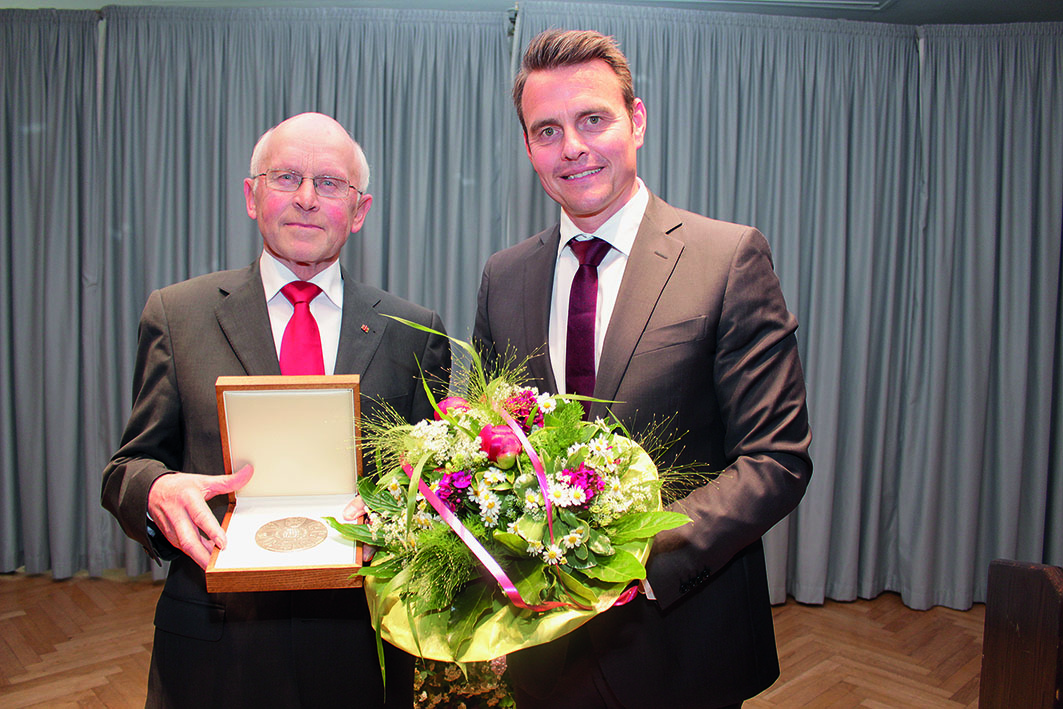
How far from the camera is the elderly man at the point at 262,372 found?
5.50 ft

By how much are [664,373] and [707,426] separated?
19 cm

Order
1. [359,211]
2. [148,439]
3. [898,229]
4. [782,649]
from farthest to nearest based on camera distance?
[898,229] → [782,649] → [359,211] → [148,439]

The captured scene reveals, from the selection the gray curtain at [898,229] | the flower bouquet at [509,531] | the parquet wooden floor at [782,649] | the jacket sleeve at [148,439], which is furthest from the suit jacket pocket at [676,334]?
the gray curtain at [898,229]

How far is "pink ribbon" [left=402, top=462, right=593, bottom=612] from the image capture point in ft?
3.66

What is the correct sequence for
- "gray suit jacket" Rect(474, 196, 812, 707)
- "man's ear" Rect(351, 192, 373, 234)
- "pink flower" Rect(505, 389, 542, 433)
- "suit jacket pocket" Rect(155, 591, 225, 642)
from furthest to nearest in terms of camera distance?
"man's ear" Rect(351, 192, 373, 234) → "suit jacket pocket" Rect(155, 591, 225, 642) → "gray suit jacket" Rect(474, 196, 812, 707) → "pink flower" Rect(505, 389, 542, 433)

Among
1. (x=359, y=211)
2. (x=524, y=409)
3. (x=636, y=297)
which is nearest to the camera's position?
(x=524, y=409)

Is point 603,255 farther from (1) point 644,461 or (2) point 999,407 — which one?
(2) point 999,407

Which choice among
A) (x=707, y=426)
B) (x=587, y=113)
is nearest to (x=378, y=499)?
(x=707, y=426)

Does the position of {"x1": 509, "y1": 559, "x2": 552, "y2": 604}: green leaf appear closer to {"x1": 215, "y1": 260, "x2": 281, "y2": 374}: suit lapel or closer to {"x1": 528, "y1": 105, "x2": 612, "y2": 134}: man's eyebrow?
{"x1": 215, "y1": 260, "x2": 281, "y2": 374}: suit lapel

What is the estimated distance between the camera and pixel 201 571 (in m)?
1.71

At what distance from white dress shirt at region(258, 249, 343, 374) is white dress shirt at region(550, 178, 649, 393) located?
0.58m

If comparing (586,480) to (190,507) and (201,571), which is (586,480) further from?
(201,571)

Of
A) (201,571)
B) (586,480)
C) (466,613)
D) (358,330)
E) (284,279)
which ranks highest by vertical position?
(284,279)

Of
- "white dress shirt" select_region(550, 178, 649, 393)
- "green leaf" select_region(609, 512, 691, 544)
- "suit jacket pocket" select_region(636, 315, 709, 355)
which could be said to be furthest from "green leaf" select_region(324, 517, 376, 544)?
"suit jacket pocket" select_region(636, 315, 709, 355)
